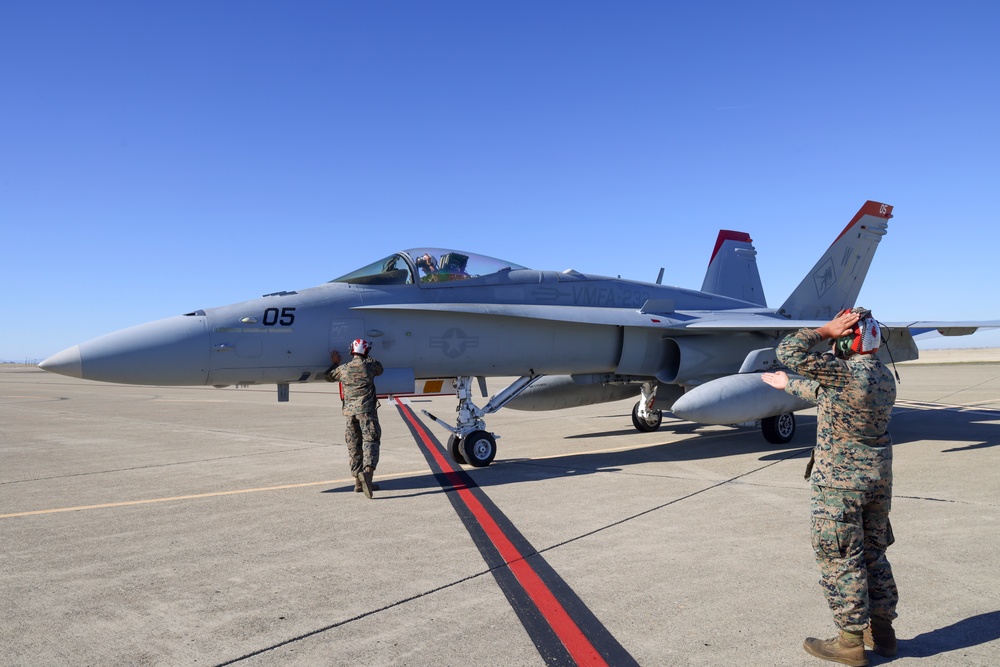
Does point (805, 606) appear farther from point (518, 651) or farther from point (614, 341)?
point (614, 341)

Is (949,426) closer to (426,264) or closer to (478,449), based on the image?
(478,449)

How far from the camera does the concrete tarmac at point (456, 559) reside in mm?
3375

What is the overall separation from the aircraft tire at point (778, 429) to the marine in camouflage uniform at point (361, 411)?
6.34 metres

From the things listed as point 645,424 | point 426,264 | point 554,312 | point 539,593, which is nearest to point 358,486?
point 426,264

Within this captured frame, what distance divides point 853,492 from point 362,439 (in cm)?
526

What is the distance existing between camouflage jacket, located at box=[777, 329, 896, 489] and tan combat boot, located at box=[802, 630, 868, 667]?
2.18 ft

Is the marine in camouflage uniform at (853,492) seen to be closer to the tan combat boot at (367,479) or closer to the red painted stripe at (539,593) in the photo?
the red painted stripe at (539,593)

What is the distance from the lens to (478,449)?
8.92 metres

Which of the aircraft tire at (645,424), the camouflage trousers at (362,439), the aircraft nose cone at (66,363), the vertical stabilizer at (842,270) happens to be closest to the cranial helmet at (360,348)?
the camouflage trousers at (362,439)

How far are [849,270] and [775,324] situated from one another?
4.92 m

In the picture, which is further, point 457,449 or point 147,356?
point 457,449

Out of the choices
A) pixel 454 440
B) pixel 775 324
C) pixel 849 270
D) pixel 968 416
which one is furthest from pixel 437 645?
pixel 968 416

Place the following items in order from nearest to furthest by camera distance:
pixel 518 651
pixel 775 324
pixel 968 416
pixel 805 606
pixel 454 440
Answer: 1. pixel 518 651
2. pixel 805 606
3. pixel 454 440
4. pixel 775 324
5. pixel 968 416

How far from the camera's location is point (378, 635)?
3.48 m
